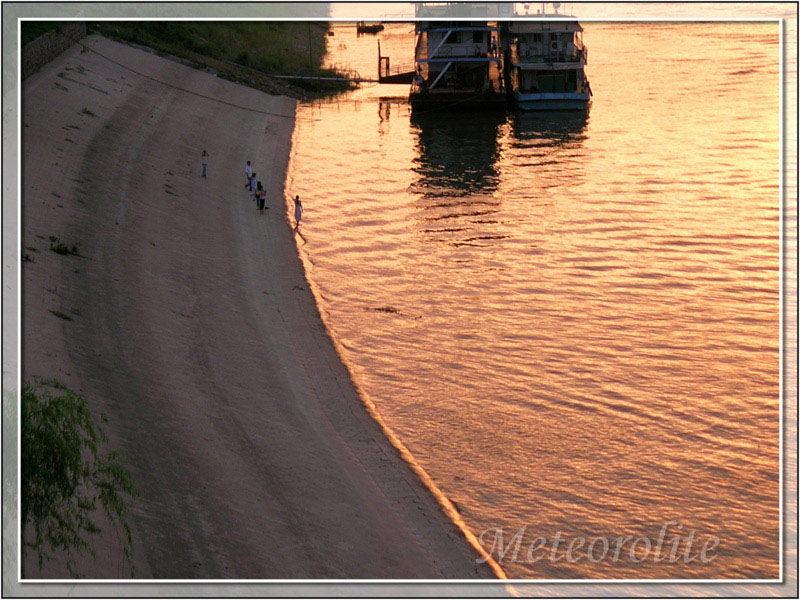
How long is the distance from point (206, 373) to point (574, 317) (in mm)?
13275

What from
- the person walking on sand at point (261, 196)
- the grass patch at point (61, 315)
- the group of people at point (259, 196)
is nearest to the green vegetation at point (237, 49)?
the group of people at point (259, 196)

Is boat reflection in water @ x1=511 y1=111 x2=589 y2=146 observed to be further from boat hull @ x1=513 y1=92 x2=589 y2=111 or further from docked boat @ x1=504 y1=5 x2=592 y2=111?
docked boat @ x1=504 y1=5 x2=592 y2=111

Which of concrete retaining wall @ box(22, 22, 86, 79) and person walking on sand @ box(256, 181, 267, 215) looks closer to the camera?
person walking on sand @ box(256, 181, 267, 215)

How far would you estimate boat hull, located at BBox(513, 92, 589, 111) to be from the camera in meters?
73.6

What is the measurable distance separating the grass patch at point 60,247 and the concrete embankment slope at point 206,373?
335mm

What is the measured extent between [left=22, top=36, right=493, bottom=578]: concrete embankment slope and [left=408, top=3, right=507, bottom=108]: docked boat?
32.1 metres

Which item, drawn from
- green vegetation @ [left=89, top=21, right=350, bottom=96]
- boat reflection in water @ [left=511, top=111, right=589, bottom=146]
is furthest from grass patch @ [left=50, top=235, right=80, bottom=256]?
green vegetation @ [left=89, top=21, right=350, bottom=96]

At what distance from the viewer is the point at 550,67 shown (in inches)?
2911

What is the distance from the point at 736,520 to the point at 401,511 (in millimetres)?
7449

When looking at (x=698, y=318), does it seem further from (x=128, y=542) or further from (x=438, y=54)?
(x=438, y=54)

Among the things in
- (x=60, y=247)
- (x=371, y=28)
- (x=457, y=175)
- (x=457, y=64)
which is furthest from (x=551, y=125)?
(x=371, y=28)

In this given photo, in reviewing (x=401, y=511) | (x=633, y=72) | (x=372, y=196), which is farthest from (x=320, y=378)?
(x=633, y=72)

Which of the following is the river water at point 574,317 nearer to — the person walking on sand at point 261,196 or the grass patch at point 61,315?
the person walking on sand at point 261,196

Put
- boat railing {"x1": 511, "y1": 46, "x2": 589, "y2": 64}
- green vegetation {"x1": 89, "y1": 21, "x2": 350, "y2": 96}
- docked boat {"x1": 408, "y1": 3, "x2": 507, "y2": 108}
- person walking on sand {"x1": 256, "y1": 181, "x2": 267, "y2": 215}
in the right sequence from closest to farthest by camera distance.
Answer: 1. person walking on sand {"x1": 256, "y1": 181, "x2": 267, "y2": 215}
2. docked boat {"x1": 408, "y1": 3, "x2": 507, "y2": 108}
3. green vegetation {"x1": 89, "y1": 21, "x2": 350, "y2": 96}
4. boat railing {"x1": 511, "y1": 46, "x2": 589, "y2": 64}
